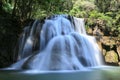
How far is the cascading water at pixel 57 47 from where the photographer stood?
1530cm

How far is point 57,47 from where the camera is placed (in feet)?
56.7

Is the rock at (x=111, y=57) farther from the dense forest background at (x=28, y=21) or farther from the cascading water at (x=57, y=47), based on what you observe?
the cascading water at (x=57, y=47)

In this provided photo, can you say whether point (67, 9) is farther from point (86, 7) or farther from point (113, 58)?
point (113, 58)

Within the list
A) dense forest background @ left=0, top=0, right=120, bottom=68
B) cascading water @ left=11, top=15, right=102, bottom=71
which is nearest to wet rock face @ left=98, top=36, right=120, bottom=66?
dense forest background @ left=0, top=0, right=120, bottom=68

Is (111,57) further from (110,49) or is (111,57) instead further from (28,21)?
(28,21)

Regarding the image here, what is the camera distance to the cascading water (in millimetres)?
15305

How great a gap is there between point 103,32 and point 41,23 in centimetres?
482

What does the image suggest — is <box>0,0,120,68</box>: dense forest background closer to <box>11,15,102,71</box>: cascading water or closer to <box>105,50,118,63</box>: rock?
<box>105,50,118,63</box>: rock

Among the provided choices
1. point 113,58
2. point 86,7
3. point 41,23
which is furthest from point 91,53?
point 86,7

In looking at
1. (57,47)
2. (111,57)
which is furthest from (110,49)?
(57,47)

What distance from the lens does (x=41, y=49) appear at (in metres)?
17.3

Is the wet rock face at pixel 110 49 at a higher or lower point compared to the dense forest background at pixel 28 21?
lower

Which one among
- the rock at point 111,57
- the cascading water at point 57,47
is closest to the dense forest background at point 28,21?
the rock at point 111,57

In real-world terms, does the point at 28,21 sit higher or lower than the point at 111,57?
higher
